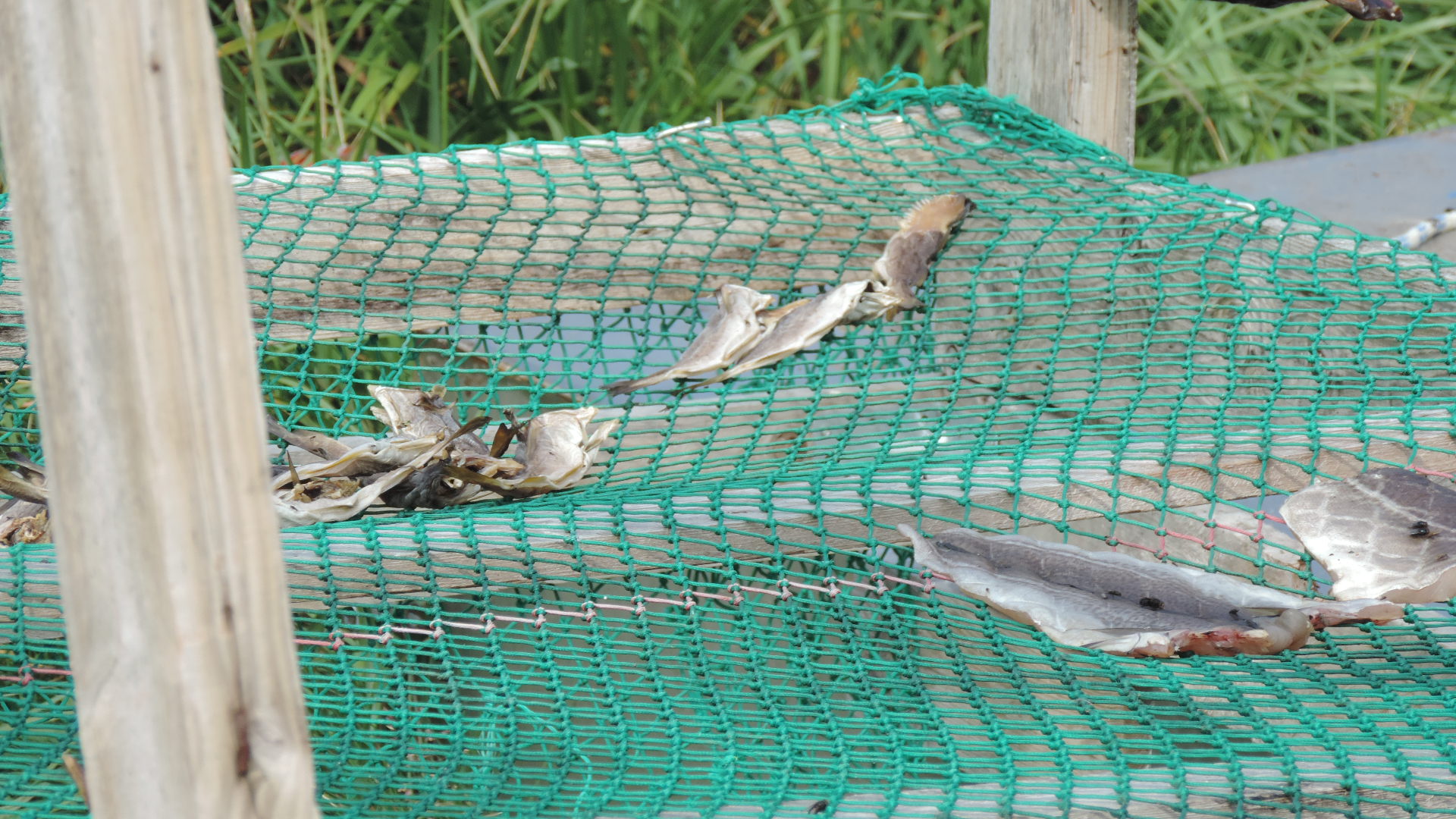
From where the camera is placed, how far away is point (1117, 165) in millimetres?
2738

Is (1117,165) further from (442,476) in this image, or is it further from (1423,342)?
(442,476)

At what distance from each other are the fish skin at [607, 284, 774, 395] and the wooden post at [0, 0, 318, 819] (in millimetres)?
1492

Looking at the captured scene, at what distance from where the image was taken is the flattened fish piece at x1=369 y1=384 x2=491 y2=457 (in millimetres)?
2109

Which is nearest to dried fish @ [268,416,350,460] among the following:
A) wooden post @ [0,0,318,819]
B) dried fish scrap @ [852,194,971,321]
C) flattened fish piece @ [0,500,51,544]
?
flattened fish piece @ [0,500,51,544]

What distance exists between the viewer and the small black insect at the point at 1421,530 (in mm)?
1771

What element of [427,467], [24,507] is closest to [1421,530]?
[427,467]

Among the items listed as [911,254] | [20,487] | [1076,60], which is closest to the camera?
[20,487]

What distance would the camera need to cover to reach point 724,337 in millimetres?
2410

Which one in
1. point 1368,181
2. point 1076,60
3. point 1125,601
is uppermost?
point 1076,60

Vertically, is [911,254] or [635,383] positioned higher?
[911,254]

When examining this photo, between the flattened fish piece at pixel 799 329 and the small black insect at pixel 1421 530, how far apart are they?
1.03 meters

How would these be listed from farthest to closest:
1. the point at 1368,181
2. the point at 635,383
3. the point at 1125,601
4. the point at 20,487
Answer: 1. the point at 1368,181
2. the point at 635,383
3. the point at 20,487
4. the point at 1125,601

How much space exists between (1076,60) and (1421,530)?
4.69ft

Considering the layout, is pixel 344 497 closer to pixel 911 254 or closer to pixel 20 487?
pixel 20 487
